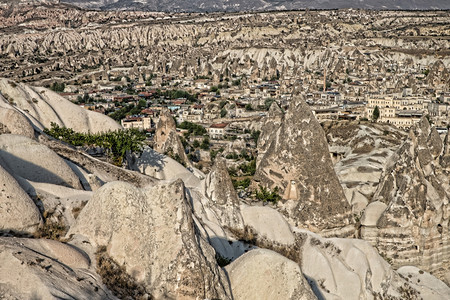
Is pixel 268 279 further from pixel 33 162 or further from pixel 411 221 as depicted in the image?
pixel 411 221

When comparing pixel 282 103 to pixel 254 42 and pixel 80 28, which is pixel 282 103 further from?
pixel 80 28

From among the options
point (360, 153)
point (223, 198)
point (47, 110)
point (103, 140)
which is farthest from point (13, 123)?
point (360, 153)

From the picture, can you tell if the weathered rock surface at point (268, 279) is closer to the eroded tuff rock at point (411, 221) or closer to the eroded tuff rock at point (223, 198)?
the eroded tuff rock at point (223, 198)

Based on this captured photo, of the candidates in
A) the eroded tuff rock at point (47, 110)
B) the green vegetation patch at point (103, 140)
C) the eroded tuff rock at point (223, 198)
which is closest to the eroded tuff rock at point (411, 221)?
the eroded tuff rock at point (223, 198)

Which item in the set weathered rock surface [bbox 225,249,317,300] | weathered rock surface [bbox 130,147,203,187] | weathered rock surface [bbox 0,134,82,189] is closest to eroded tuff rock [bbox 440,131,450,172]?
weathered rock surface [bbox 130,147,203,187]

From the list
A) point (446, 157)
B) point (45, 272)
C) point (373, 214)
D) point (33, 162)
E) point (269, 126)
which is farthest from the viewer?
point (269, 126)

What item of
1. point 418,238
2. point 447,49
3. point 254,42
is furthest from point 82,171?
point 254,42
